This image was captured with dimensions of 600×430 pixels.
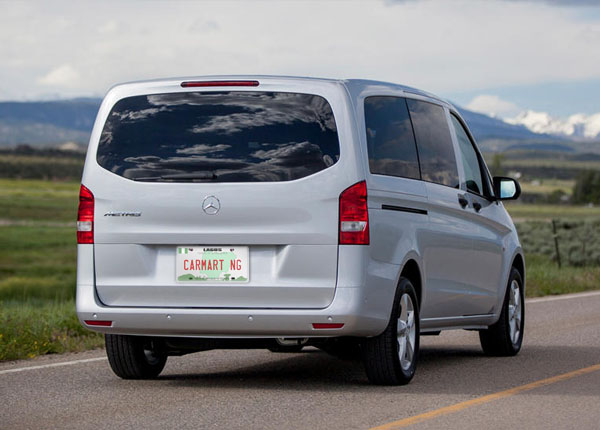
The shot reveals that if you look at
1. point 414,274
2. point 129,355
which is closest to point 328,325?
point 414,274

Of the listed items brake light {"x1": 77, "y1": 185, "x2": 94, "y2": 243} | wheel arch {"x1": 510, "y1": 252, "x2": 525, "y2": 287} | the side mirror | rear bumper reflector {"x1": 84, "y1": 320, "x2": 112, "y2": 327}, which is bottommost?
wheel arch {"x1": 510, "y1": 252, "x2": 525, "y2": 287}

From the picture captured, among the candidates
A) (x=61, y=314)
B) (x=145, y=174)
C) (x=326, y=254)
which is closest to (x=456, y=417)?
A: (x=326, y=254)

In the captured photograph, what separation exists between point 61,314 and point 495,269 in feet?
15.6

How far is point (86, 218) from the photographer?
779cm

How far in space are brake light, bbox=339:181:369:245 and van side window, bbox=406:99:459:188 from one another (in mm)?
1327

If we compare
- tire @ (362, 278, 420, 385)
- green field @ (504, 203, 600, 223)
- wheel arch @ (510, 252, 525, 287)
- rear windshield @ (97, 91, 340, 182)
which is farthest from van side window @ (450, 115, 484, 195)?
green field @ (504, 203, 600, 223)

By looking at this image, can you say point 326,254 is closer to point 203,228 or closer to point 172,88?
point 203,228

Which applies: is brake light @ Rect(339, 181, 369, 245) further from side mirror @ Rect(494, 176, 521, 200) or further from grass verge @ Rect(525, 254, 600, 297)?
grass verge @ Rect(525, 254, 600, 297)

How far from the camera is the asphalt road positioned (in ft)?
21.9

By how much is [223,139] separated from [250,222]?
0.59 meters

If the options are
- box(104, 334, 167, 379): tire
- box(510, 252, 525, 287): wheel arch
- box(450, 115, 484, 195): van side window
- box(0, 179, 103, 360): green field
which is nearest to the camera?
box(104, 334, 167, 379): tire

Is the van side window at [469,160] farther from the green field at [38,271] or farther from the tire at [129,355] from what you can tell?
the green field at [38,271]

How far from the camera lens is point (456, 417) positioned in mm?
6801

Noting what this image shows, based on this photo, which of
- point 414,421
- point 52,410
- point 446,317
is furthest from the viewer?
point 446,317
